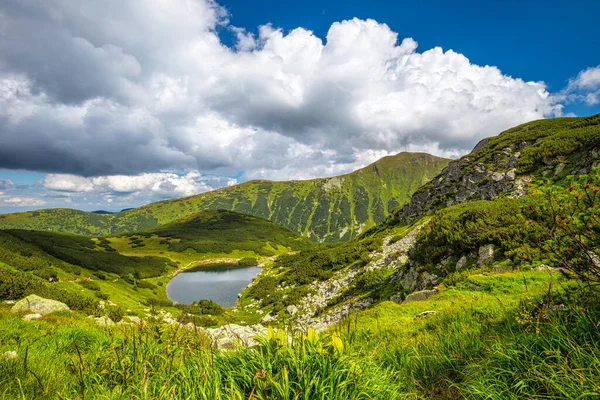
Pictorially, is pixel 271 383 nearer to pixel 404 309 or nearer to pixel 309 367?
pixel 309 367

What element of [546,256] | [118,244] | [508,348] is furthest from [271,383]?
[118,244]

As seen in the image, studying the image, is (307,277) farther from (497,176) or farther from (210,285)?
(210,285)

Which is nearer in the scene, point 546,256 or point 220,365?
point 220,365

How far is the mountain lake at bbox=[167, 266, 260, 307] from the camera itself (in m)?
80.4

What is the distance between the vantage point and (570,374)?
10.2 feet

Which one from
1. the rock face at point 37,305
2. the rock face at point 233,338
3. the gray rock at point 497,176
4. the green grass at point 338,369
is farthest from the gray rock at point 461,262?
the gray rock at point 497,176

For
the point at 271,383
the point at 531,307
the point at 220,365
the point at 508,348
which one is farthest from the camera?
the point at 531,307

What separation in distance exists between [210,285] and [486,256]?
97743 millimetres

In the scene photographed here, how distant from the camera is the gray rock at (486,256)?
17188mm

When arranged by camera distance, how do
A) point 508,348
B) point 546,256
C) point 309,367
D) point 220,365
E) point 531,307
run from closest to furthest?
point 309,367 → point 220,365 → point 508,348 → point 546,256 → point 531,307

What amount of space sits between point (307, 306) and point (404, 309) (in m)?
28.3

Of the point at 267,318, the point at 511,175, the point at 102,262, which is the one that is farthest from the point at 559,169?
the point at 102,262

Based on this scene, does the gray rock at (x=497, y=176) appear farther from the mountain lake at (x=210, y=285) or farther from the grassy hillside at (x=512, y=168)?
the mountain lake at (x=210, y=285)

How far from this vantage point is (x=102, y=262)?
9962cm
